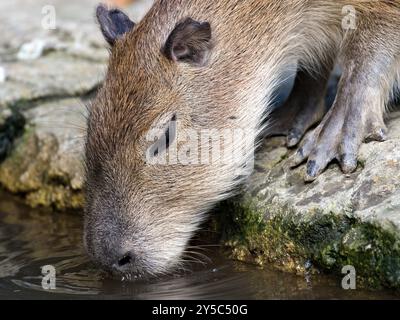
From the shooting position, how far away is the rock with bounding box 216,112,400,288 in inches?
202

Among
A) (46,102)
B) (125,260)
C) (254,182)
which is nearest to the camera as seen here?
(125,260)

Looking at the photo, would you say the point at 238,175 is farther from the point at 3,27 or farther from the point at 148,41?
the point at 3,27

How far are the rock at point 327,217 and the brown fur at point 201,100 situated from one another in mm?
160

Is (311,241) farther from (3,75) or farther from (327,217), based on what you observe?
(3,75)

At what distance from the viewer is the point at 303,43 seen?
21.0ft

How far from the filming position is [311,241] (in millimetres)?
5492

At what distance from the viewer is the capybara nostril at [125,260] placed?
5383mm

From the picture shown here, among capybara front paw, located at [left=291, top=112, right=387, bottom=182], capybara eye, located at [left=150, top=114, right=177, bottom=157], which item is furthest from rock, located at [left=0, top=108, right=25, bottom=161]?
capybara front paw, located at [left=291, top=112, right=387, bottom=182]

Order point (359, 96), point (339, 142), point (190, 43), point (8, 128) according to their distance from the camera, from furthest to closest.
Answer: point (8, 128) → point (359, 96) → point (339, 142) → point (190, 43)

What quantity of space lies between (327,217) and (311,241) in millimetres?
183

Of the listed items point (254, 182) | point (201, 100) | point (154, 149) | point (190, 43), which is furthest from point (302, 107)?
point (154, 149)

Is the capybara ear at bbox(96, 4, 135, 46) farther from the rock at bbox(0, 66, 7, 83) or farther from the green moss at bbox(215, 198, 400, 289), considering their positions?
the rock at bbox(0, 66, 7, 83)
